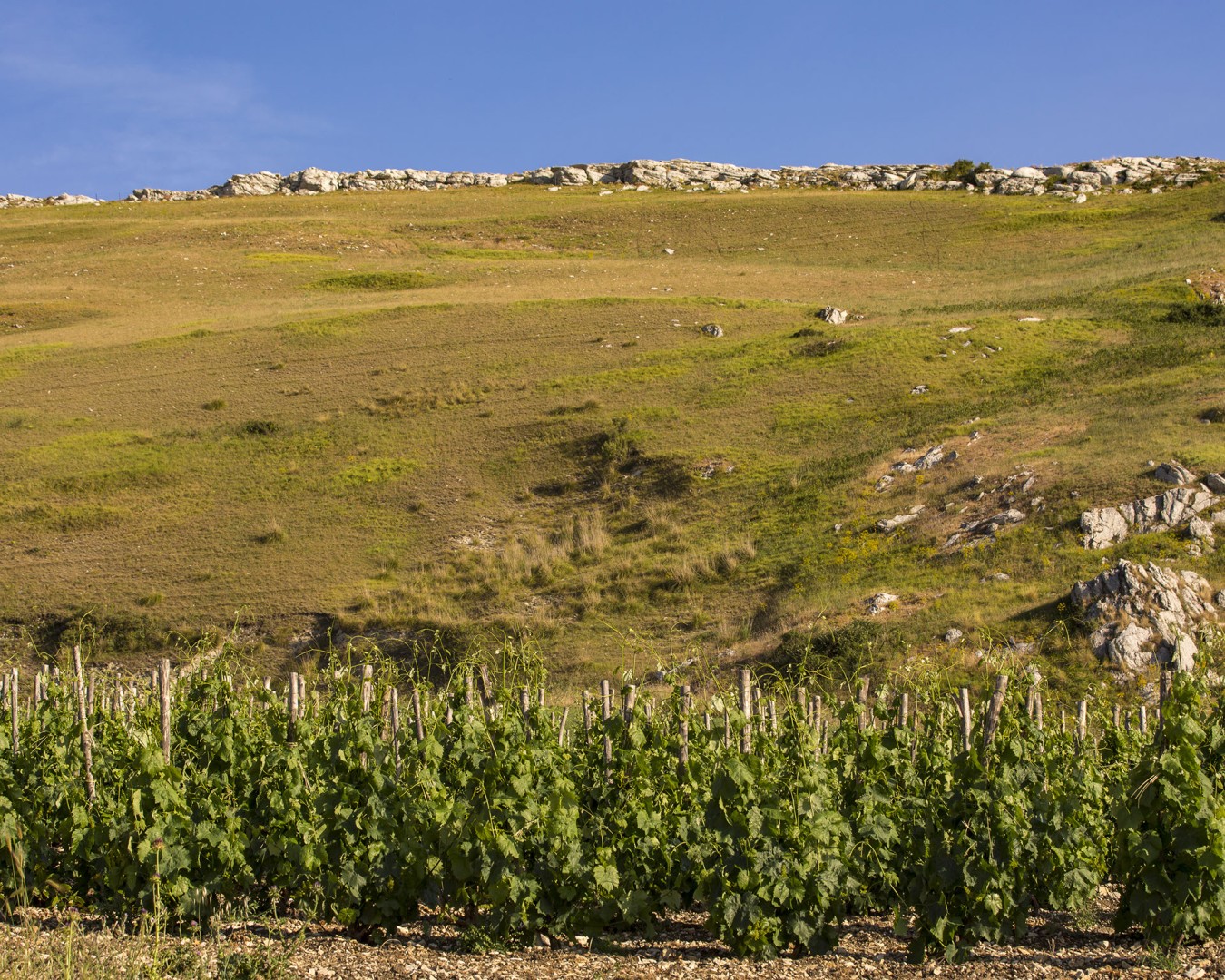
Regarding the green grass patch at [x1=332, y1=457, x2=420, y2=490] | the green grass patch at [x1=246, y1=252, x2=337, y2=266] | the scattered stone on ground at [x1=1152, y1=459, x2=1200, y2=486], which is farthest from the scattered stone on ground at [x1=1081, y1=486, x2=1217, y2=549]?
the green grass patch at [x1=246, y1=252, x2=337, y2=266]

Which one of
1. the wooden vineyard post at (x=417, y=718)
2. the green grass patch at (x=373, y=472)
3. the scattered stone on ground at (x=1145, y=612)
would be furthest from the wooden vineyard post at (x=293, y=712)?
A: the green grass patch at (x=373, y=472)

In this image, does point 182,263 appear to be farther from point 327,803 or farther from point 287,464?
point 327,803

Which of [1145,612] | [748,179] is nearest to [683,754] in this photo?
[1145,612]

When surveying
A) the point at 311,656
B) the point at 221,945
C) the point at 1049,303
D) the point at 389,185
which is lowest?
the point at 311,656

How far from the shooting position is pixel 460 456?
125 feet

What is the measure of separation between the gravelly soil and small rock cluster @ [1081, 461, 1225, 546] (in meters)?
15.3

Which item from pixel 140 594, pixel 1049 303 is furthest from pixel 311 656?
pixel 1049 303

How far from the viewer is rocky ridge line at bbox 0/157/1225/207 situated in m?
86.0

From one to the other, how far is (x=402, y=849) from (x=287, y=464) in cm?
3083

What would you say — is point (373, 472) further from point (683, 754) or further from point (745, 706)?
point (745, 706)

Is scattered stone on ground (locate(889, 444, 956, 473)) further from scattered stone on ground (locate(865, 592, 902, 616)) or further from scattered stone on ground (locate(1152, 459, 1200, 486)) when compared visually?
scattered stone on ground (locate(865, 592, 902, 616))

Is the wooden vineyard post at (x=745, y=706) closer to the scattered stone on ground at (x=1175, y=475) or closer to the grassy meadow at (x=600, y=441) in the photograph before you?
the grassy meadow at (x=600, y=441)

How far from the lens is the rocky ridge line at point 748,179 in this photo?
86000 millimetres

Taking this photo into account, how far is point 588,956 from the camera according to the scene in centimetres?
842
